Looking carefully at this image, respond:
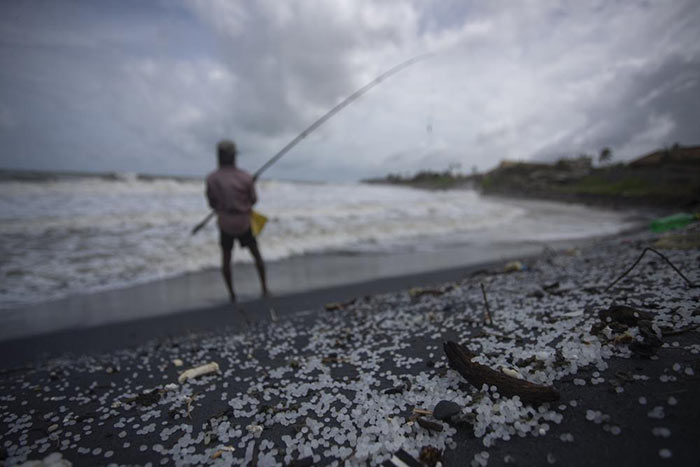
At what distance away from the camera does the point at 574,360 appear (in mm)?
1815

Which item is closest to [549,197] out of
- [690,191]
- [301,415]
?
[690,191]

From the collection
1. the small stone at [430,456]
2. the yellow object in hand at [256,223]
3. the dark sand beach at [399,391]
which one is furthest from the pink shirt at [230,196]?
the small stone at [430,456]

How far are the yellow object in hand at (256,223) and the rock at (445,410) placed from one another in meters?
5.16

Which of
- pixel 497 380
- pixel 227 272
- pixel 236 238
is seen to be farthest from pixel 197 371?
pixel 236 238

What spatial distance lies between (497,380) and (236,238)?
5320 millimetres

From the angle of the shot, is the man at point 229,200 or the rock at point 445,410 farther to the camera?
the man at point 229,200

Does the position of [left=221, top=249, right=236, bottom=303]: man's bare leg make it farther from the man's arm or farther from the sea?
the sea

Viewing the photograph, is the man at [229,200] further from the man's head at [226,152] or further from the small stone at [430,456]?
the small stone at [430,456]

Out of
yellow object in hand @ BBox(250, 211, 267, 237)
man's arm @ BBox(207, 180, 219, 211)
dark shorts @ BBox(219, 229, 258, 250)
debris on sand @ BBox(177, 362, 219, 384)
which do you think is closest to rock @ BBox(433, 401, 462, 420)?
debris on sand @ BBox(177, 362, 219, 384)

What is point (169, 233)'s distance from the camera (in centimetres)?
988

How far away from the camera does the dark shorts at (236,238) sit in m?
5.91

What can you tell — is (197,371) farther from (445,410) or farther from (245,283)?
(245,283)

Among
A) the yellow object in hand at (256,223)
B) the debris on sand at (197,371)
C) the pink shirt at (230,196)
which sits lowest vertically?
the debris on sand at (197,371)

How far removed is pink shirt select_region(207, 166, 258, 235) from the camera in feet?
18.8
